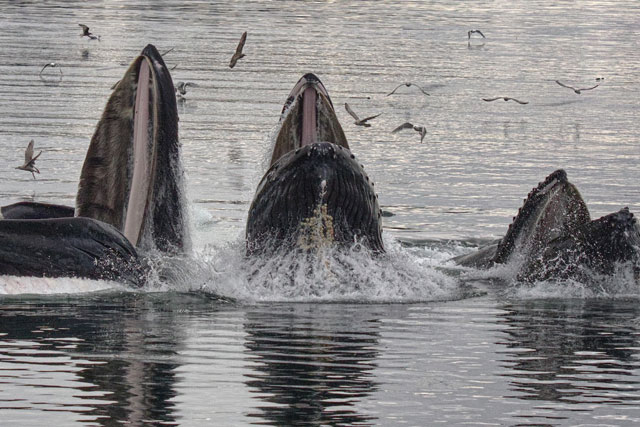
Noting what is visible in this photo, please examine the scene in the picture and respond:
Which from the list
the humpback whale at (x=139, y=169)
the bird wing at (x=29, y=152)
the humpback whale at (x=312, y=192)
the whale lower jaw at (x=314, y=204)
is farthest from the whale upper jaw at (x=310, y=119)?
the bird wing at (x=29, y=152)

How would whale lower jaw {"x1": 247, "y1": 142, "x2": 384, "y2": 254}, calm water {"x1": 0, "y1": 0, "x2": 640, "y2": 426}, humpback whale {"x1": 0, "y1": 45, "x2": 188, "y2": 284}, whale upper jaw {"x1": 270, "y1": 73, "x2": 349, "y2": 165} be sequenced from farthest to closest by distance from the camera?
whale upper jaw {"x1": 270, "y1": 73, "x2": 349, "y2": 165}, humpback whale {"x1": 0, "y1": 45, "x2": 188, "y2": 284}, whale lower jaw {"x1": 247, "y1": 142, "x2": 384, "y2": 254}, calm water {"x1": 0, "y1": 0, "x2": 640, "y2": 426}

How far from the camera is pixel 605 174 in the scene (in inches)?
833

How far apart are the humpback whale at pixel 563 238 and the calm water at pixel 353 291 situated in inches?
6.7

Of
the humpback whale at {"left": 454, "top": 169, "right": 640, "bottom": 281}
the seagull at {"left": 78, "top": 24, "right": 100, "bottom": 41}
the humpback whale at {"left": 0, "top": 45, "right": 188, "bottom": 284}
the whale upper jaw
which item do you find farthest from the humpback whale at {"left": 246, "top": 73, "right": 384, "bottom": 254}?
the seagull at {"left": 78, "top": 24, "right": 100, "bottom": 41}

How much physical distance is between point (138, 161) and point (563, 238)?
3358 millimetres

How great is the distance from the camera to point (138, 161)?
11.6m

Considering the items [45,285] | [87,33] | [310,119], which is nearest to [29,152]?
[310,119]

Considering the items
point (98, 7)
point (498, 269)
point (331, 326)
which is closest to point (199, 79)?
point (498, 269)

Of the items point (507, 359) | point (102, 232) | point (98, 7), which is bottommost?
point (507, 359)

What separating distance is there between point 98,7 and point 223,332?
54.2m

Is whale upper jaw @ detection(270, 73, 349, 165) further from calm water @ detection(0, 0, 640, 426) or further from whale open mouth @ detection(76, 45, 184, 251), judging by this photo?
whale open mouth @ detection(76, 45, 184, 251)

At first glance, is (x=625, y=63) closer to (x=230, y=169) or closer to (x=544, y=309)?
(x=230, y=169)

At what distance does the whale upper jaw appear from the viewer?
11.7m

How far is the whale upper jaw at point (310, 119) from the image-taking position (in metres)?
11.7
